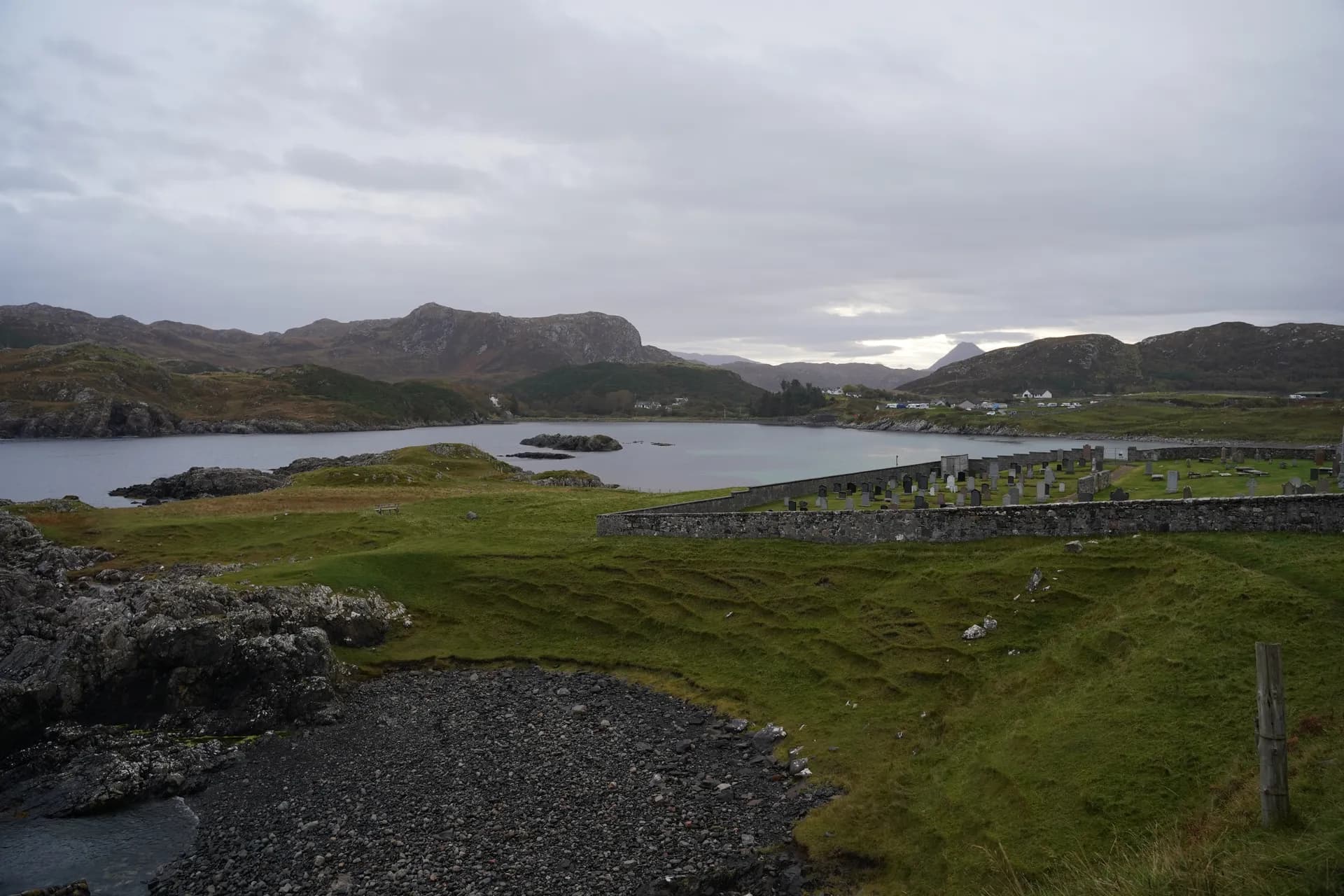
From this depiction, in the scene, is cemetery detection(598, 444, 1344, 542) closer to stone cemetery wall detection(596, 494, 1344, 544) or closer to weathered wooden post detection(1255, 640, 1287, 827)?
stone cemetery wall detection(596, 494, 1344, 544)

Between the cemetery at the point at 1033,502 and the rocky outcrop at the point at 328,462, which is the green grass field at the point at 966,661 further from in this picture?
the rocky outcrop at the point at 328,462

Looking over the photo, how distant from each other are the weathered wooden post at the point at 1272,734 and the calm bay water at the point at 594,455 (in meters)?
73.3

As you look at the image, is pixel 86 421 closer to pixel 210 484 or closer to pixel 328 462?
pixel 328 462

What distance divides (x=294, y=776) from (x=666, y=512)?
20.1 metres

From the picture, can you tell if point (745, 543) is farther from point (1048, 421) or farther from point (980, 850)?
point (1048, 421)

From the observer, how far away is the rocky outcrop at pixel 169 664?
859 inches

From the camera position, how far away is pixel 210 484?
73.2 meters

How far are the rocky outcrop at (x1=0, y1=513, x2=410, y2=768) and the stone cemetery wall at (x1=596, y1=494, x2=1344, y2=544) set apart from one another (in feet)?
52.1

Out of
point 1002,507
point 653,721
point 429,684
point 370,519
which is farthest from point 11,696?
point 1002,507

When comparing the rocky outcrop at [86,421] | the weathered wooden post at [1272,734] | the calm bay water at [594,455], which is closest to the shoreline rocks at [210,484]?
the calm bay water at [594,455]

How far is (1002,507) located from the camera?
86.6ft

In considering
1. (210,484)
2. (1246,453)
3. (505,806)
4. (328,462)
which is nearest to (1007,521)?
(505,806)

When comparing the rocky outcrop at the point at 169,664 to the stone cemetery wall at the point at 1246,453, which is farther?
the stone cemetery wall at the point at 1246,453

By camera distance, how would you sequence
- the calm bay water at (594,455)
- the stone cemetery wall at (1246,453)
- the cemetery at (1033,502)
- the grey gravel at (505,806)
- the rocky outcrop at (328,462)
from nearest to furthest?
the grey gravel at (505,806) → the cemetery at (1033,502) → the stone cemetery wall at (1246,453) → the calm bay water at (594,455) → the rocky outcrop at (328,462)
